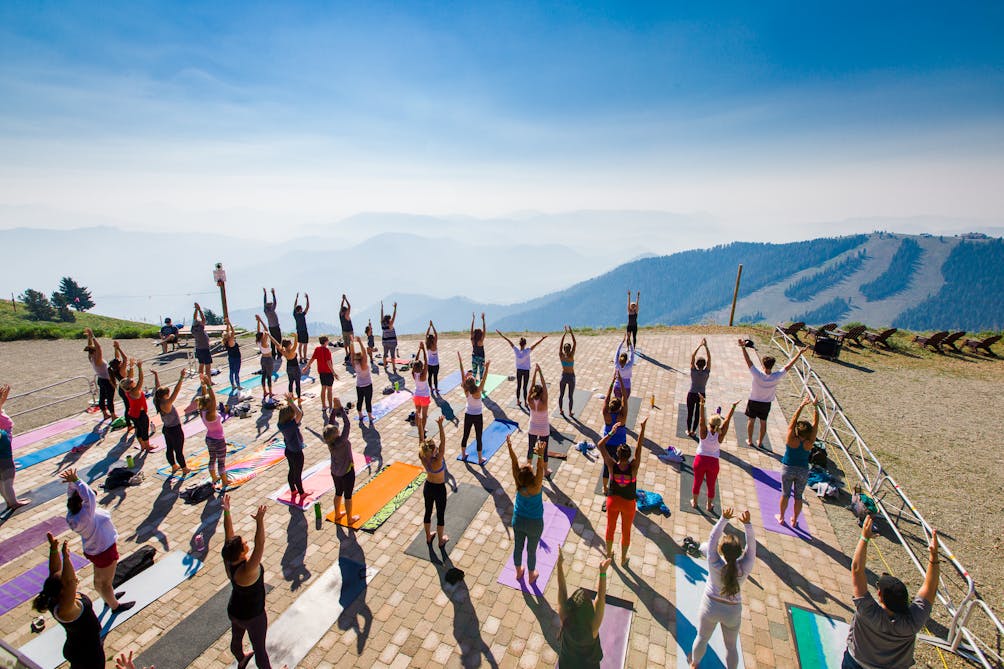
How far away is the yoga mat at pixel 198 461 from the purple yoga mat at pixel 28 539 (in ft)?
5.90

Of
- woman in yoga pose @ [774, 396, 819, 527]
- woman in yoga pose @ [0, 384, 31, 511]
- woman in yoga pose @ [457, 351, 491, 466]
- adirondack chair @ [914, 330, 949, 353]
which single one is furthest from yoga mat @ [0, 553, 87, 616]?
adirondack chair @ [914, 330, 949, 353]

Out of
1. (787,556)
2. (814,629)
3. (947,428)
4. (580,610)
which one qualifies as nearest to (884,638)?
(814,629)

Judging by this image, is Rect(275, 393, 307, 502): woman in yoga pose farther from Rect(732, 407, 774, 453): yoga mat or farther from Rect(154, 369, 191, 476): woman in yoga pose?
Rect(732, 407, 774, 453): yoga mat

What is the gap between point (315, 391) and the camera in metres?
15.5

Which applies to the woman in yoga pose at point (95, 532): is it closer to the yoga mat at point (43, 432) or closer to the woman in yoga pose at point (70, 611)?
the woman in yoga pose at point (70, 611)

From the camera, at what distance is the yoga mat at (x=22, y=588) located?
6678 millimetres

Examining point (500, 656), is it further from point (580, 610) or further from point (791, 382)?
point (791, 382)

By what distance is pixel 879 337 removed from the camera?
20.3 m

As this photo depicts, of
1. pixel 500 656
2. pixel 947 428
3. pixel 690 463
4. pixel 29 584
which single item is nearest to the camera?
pixel 500 656

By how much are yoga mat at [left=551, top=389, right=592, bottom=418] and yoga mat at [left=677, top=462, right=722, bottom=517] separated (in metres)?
3.69

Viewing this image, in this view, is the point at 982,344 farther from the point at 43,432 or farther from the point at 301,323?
the point at 43,432

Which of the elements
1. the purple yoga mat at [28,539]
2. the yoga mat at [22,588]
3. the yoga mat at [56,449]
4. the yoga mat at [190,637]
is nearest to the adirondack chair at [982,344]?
the yoga mat at [190,637]

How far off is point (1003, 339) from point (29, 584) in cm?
3416

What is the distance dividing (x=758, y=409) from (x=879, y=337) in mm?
14870
